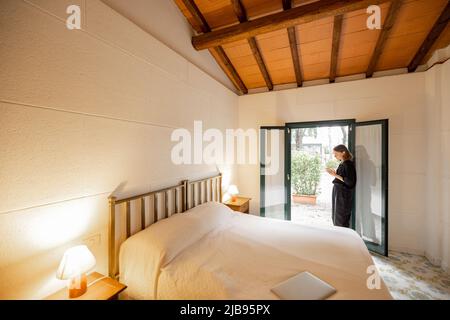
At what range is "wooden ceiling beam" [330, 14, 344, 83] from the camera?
251 cm

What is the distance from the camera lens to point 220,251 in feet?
5.97

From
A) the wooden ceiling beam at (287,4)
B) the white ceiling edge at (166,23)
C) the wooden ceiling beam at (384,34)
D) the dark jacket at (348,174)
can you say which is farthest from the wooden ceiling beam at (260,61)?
the dark jacket at (348,174)

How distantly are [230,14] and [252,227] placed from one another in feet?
9.58

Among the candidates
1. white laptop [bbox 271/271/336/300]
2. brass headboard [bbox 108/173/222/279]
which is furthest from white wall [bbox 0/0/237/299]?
white laptop [bbox 271/271/336/300]

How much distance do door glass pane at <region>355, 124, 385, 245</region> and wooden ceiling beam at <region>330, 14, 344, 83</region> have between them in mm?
1101

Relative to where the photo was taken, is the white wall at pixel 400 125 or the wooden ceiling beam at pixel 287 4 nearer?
the wooden ceiling beam at pixel 287 4

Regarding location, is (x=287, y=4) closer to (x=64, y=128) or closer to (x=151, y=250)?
(x=64, y=128)

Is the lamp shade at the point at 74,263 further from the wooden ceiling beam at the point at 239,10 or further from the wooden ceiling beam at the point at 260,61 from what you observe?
the wooden ceiling beam at the point at 260,61

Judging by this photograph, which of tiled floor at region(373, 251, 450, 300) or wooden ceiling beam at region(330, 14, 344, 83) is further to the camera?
wooden ceiling beam at region(330, 14, 344, 83)

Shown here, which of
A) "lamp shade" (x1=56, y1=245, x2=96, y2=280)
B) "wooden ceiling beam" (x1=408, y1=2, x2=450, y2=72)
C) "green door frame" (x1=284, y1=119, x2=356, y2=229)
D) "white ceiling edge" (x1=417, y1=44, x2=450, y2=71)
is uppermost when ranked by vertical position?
"wooden ceiling beam" (x1=408, y1=2, x2=450, y2=72)

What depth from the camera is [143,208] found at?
1.96 metres

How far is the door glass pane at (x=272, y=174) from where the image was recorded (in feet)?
12.9

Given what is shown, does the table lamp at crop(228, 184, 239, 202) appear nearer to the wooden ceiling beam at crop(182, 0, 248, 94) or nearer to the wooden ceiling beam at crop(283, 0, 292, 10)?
the wooden ceiling beam at crop(182, 0, 248, 94)

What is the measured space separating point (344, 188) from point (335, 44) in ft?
7.34
